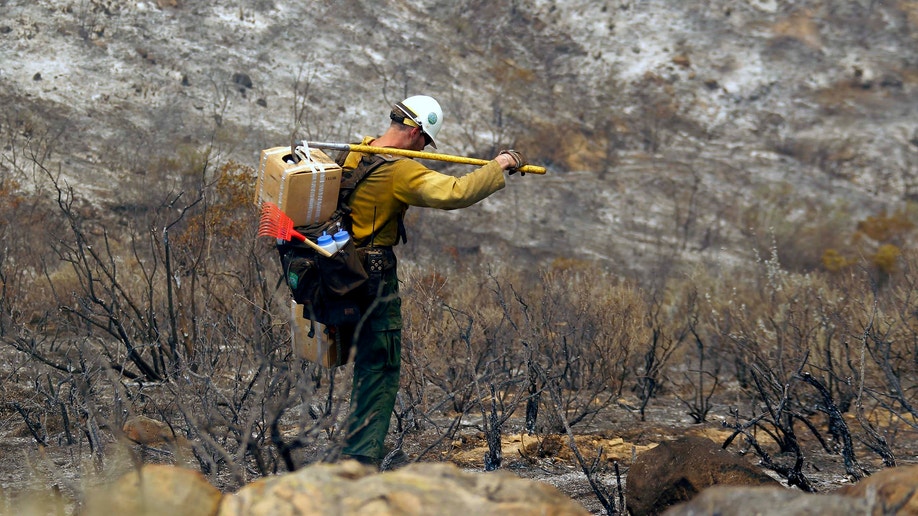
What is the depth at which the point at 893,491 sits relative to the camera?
262 cm

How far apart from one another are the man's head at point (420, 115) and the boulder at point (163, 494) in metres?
1.85

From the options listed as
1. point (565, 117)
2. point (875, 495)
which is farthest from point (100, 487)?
point (565, 117)

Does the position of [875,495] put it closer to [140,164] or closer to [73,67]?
[140,164]

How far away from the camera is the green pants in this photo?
3.92 m

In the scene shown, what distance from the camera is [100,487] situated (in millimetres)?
2539

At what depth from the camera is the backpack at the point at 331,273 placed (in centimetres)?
378

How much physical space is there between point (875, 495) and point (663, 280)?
1013 cm

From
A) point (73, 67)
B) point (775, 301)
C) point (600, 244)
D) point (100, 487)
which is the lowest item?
point (600, 244)

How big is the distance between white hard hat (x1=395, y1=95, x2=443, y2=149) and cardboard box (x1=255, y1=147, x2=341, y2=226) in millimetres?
372

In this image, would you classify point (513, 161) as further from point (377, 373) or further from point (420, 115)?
point (377, 373)

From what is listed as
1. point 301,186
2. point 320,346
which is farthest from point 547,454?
point 301,186

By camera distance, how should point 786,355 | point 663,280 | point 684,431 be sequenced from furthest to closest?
1. point 663,280
2. point 786,355
3. point 684,431

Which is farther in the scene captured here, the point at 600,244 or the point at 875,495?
the point at 600,244

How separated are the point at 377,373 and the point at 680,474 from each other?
1.19 metres
